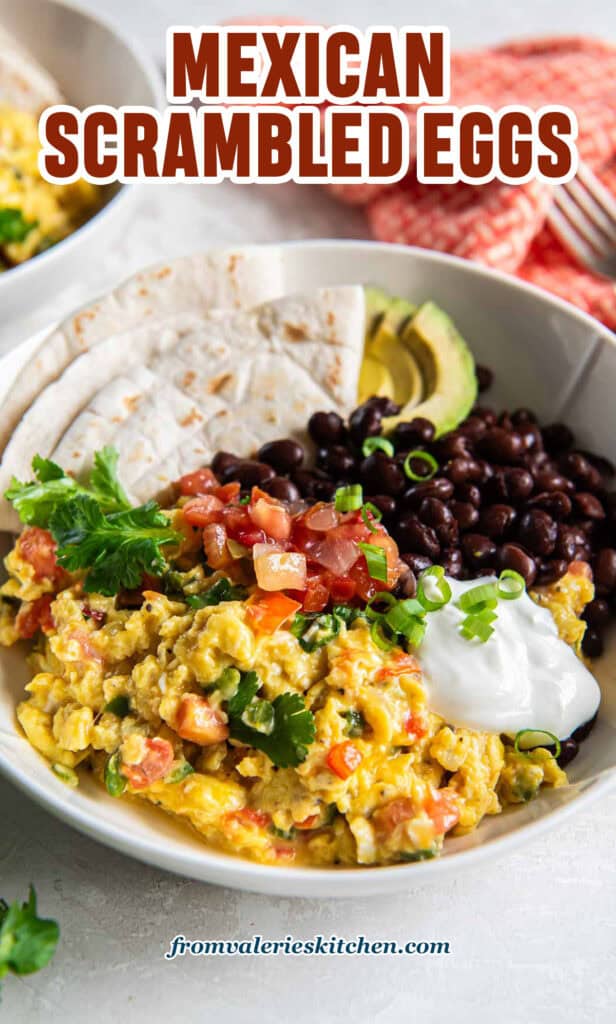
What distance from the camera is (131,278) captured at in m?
4.66

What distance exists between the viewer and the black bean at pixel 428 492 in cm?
403

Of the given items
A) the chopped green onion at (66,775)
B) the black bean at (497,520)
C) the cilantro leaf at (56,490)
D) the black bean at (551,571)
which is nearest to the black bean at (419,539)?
the black bean at (497,520)

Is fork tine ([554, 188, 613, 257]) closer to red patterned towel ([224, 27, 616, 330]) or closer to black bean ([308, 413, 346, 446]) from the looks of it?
red patterned towel ([224, 27, 616, 330])

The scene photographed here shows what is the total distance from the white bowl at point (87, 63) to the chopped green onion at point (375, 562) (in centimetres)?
228

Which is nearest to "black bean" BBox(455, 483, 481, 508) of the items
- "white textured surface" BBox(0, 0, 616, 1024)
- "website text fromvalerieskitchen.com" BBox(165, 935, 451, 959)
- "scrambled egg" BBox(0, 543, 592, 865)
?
"scrambled egg" BBox(0, 543, 592, 865)

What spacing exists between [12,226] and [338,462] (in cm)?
224

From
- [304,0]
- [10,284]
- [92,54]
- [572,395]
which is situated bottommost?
[572,395]

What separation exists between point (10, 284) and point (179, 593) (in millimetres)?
1868

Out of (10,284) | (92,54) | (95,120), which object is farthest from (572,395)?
(92,54)

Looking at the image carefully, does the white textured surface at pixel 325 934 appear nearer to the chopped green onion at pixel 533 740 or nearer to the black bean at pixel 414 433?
the chopped green onion at pixel 533 740

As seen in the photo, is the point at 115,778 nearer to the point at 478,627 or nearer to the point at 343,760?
the point at 343,760

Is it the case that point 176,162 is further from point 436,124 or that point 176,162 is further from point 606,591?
point 606,591

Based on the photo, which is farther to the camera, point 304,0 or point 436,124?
point 304,0

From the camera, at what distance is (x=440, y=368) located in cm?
464
